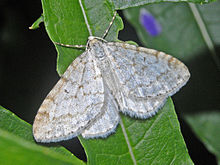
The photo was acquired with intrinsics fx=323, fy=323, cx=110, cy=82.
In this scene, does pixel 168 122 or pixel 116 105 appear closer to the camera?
pixel 168 122

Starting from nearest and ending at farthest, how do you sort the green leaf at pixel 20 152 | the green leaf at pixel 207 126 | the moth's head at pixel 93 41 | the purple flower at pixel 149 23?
the green leaf at pixel 20 152 → the moth's head at pixel 93 41 → the green leaf at pixel 207 126 → the purple flower at pixel 149 23

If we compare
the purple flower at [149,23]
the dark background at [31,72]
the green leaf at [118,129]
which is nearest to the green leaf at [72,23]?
the green leaf at [118,129]

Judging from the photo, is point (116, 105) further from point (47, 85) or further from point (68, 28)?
point (47, 85)

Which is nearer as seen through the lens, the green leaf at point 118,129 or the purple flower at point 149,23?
the green leaf at point 118,129

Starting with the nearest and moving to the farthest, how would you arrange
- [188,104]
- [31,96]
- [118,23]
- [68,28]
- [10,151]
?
[10,151] < [68,28] < [118,23] < [188,104] < [31,96]

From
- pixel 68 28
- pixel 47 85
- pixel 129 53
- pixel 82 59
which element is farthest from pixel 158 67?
pixel 47 85

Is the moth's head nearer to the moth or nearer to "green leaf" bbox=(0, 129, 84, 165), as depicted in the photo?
the moth

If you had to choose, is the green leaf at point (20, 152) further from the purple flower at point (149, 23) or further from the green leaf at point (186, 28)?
the green leaf at point (186, 28)
